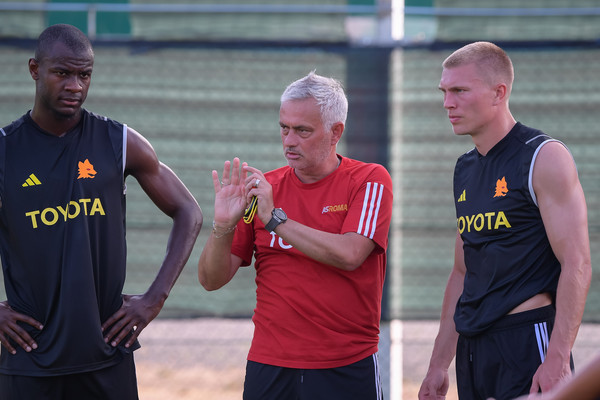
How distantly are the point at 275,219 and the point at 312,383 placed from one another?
68 centimetres

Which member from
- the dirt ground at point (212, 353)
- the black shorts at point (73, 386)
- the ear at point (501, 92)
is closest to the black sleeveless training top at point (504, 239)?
the ear at point (501, 92)

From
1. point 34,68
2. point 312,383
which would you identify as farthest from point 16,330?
point 312,383

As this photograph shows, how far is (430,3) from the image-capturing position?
4.99 m

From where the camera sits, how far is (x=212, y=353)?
199 inches

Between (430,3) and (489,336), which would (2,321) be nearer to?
(489,336)

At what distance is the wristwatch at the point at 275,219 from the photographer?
3127mm

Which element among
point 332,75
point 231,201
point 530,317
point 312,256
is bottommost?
point 530,317

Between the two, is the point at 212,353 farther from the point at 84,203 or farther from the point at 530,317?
the point at 530,317

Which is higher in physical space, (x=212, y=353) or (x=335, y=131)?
(x=335, y=131)

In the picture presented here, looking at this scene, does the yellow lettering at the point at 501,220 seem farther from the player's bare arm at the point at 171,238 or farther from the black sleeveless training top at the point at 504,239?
the player's bare arm at the point at 171,238

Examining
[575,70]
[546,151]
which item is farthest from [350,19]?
[546,151]

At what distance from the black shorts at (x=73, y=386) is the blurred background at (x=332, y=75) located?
1.60 m

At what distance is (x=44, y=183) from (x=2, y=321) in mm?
573

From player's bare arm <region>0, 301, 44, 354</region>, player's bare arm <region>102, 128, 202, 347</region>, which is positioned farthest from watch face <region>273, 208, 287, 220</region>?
player's bare arm <region>0, 301, 44, 354</region>
